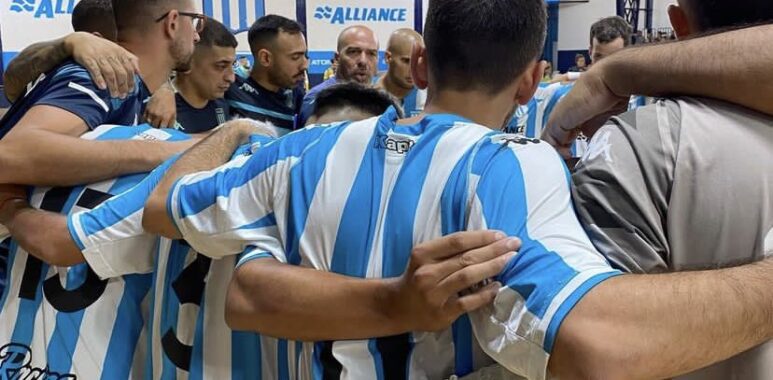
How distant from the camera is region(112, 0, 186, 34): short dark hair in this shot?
2.30 meters

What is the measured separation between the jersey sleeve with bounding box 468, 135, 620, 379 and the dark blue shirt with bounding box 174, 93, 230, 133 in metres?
3.22

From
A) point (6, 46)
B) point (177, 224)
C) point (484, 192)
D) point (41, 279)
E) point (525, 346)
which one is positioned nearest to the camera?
point (525, 346)

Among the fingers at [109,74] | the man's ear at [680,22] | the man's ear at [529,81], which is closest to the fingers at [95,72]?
the fingers at [109,74]

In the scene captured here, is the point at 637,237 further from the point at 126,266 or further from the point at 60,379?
the point at 60,379

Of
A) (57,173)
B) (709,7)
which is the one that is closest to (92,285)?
(57,173)

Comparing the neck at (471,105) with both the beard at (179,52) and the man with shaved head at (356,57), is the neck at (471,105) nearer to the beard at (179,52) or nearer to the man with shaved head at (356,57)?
the beard at (179,52)

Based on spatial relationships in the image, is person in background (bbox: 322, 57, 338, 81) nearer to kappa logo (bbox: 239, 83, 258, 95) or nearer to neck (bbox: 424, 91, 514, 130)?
kappa logo (bbox: 239, 83, 258, 95)

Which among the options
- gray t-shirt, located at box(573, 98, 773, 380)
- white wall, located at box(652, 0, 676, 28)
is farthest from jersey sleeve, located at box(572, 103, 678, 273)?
white wall, located at box(652, 0, 676, 28)

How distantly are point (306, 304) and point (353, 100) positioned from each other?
0.81 m

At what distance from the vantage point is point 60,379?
5.13ft

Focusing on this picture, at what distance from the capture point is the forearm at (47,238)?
1.46 m

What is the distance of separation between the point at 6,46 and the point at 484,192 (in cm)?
737

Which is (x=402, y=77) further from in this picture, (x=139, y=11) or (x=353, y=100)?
(x=353, y=100)

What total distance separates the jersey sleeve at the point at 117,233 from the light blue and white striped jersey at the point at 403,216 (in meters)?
0.27
